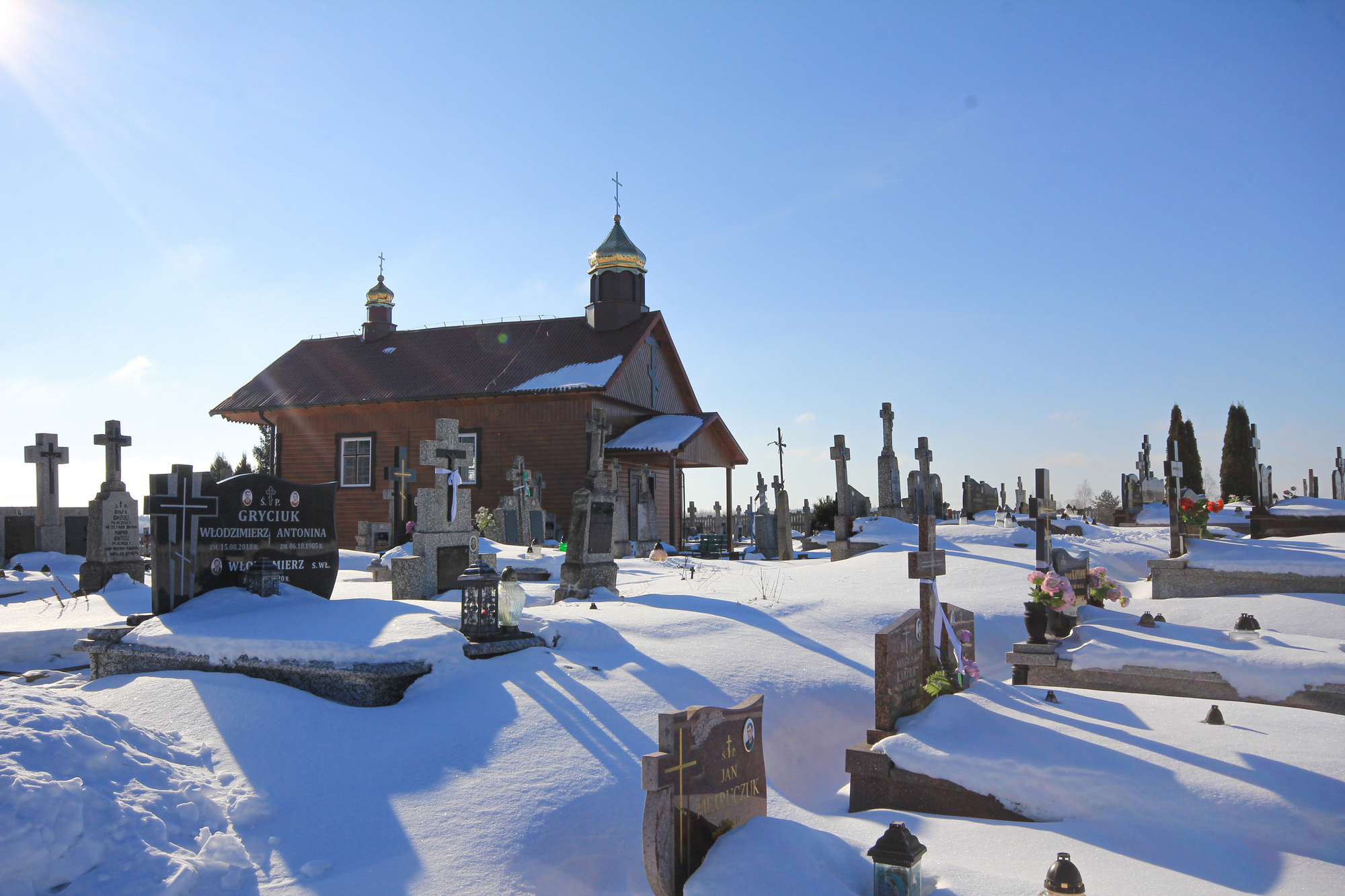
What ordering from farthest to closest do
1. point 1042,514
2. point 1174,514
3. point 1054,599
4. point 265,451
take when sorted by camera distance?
point 265,451 → point 1174,514 → point 1042,514 → point 1054,599

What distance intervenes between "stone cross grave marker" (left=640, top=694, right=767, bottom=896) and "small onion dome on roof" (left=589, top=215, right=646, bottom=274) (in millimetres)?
23167

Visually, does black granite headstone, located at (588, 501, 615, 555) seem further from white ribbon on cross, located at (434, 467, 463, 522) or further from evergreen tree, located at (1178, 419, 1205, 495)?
evergreen tree, located at (1178, 419, 1205, 495)

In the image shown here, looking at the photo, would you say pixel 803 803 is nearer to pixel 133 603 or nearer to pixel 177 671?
pixel 177 671

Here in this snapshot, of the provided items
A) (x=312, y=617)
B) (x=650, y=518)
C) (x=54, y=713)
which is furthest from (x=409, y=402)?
(x=54, y=713)

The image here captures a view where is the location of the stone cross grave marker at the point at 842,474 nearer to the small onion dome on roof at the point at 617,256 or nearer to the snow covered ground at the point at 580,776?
the small onion dome on roof at the point at 617,256

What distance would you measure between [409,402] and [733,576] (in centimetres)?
1469

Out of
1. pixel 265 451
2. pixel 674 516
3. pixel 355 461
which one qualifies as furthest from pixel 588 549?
pixel 265 451

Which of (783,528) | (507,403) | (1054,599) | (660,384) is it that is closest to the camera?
(1054,599)

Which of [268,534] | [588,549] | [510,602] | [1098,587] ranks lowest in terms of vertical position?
[1098,587]

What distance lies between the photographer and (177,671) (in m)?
6.76

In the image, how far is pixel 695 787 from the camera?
13.7ft

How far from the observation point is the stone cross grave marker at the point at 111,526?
13555 millimetres

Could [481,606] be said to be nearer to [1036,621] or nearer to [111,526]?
[1036,621]

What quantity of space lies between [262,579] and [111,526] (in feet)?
23.7
